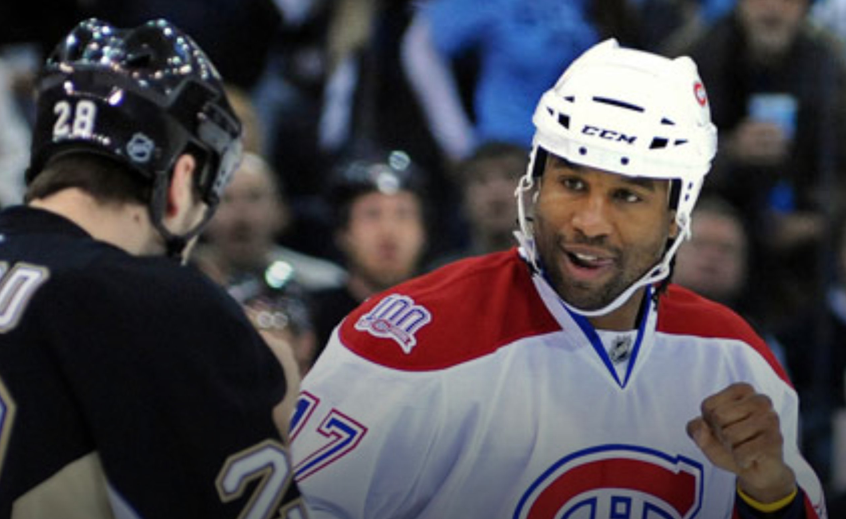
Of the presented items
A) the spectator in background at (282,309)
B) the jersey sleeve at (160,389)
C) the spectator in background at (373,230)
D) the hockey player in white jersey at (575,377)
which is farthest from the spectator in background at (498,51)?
the jersey sleeve at (160,389)

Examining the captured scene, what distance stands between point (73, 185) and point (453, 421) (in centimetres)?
79

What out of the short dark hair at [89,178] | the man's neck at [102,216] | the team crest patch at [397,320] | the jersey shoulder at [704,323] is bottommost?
the team crest patch at [397,320]

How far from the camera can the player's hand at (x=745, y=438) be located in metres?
2.79

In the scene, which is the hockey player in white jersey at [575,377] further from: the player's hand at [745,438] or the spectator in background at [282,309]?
the spectator in background at [282,309]

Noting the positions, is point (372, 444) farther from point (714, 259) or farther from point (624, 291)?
point (714, 259)

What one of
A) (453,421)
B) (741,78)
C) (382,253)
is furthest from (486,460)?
(741,78)

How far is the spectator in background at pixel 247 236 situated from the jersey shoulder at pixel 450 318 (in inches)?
64.2

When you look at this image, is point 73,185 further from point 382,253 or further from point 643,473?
point 382,253

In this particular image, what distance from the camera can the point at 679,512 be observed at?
2967 millimetres

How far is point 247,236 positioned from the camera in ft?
15.7

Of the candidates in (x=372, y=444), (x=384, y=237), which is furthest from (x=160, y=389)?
(x=384, y=237)

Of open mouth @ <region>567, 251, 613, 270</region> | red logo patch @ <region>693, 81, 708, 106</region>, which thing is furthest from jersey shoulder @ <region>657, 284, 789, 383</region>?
red logo patch @ <region>693, 81, 708, 106</region>

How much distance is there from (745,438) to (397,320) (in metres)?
0.63

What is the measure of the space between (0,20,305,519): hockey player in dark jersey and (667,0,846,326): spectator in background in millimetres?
2458
